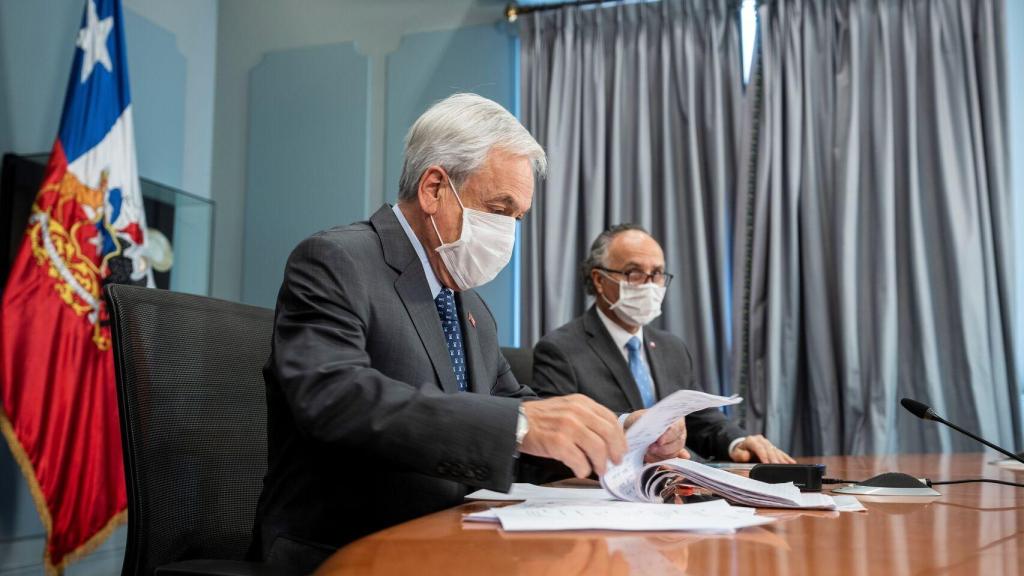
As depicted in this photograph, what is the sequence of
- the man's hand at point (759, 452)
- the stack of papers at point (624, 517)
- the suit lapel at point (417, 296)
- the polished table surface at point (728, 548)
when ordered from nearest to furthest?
the polished table surface at point (728, 548), the stack of papers at point (624, 517), the suit lapel at point (417, 296), the man's hand at point (759, 452)

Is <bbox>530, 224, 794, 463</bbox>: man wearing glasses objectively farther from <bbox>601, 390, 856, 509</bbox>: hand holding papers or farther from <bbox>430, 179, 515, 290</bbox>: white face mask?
<bbox>601, 390, 856, 509</bbox>: hand holding papers

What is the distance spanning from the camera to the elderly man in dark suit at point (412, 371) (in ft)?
3.48

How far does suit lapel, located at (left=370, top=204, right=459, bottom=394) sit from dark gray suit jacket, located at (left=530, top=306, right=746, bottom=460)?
3.99 feet

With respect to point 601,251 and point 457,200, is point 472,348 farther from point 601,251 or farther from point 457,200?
point 601,251

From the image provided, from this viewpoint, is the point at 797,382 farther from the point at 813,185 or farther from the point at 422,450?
the point at 422,450

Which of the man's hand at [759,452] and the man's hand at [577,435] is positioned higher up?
the man's hand at [577,435]

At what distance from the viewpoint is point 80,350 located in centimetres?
286

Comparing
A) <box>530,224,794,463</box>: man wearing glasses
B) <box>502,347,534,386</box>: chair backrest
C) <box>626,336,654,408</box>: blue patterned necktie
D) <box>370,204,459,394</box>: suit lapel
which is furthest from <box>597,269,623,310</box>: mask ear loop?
<box>370,204,459,394</box>: suit lapel

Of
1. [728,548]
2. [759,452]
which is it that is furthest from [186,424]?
[759,452]

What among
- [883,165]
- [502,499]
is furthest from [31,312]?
[883,165]

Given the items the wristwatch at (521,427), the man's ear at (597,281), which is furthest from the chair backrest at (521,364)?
the wristwatch at (521,427)

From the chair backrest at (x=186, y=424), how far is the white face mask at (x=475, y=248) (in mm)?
362

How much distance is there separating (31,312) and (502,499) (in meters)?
2.11

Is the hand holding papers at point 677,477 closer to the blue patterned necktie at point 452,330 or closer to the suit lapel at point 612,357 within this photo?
the blue patterned necktie at point 452,330
